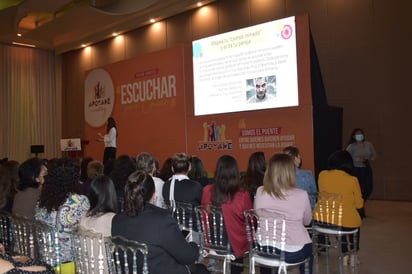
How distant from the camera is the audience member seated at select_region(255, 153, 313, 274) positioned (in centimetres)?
255

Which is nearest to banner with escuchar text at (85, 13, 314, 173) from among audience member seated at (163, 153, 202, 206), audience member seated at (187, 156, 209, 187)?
audience member seated at (187, 156, 209, 187)

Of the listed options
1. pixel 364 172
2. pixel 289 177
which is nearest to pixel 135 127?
pixel 364 172

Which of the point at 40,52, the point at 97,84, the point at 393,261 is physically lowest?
the point at 393,261

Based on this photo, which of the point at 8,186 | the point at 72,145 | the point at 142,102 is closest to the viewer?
the point at 8,186

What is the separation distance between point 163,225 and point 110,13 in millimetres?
9665

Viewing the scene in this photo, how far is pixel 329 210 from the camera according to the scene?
10.8 feet

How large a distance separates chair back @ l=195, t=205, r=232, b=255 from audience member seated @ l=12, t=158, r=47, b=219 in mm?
1284

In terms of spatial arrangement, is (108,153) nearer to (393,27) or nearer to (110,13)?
(110,13)

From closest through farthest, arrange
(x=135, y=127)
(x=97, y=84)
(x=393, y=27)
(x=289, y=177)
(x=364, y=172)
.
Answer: (x=289, y=177), (x=364, y=172), (x=393, y=27), (x=135, y=127), (x=97, y=84)

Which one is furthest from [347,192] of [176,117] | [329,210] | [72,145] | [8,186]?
[72,145]

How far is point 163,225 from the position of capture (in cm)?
186

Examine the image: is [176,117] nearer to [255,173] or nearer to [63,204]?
[255,173]

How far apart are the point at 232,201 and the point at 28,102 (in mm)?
12418

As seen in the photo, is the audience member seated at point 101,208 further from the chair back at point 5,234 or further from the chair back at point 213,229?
the chair back at point 5,234
